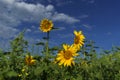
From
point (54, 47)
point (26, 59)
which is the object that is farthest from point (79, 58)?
point (26, 59)

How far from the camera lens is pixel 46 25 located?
7770 mm

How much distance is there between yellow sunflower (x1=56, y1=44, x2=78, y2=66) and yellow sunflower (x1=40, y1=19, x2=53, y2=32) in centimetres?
88

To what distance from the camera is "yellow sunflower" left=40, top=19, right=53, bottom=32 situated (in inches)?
301

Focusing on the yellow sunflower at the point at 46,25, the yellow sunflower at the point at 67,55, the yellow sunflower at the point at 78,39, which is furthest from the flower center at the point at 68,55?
the yellow sunflower at the point at 46,25

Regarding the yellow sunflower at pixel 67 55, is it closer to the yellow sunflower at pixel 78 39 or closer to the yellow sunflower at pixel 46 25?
the yellow sunflower at pixel 78 39

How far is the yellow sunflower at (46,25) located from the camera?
25.1 ft


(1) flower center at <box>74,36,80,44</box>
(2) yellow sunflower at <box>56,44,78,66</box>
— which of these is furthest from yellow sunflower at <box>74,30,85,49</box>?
(2) yellow sunflower at <box>56,44,78,66</box>

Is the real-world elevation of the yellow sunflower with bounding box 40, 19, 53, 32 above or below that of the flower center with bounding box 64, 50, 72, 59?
above

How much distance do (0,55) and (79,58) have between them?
87.3 inches

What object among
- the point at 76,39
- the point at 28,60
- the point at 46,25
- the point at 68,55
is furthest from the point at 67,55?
the point at 46,25

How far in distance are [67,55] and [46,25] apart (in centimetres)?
125

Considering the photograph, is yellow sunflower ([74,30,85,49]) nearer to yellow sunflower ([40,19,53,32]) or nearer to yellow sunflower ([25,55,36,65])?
yellow sunflower ([40,19,53,32])

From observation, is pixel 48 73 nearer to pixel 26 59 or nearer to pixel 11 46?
pixel 26 59

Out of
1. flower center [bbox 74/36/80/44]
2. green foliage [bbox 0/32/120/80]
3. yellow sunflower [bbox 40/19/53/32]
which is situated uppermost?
yellow sunflower [bbox 40/19/53/32]
